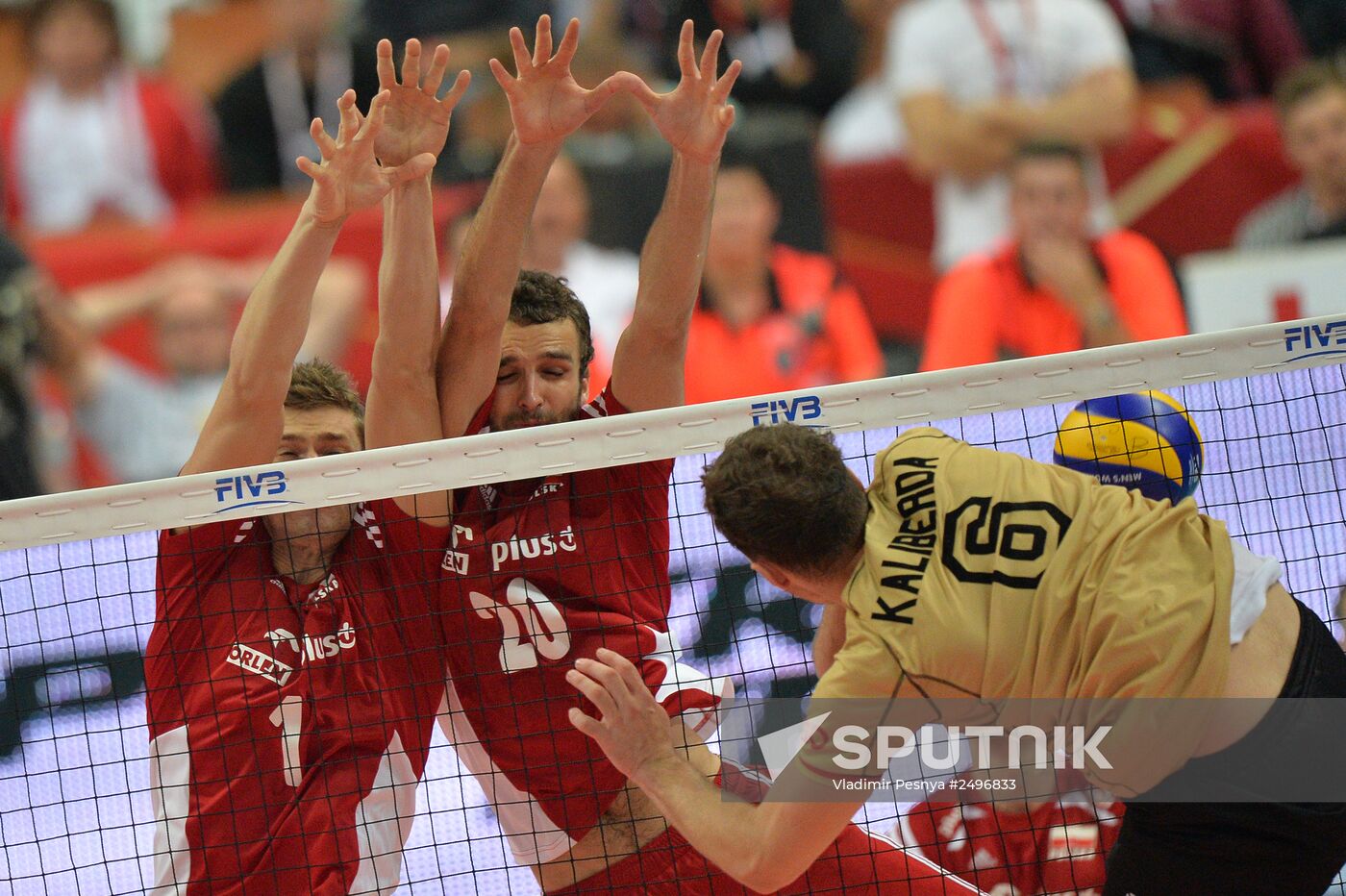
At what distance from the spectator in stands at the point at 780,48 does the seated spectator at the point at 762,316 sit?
1.58 meters

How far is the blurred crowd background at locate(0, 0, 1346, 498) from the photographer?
9844mm

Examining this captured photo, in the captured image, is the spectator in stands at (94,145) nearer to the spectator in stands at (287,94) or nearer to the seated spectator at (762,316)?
the spectator in stands at (287,94)

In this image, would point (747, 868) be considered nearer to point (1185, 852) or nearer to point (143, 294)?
point (1185, 852)

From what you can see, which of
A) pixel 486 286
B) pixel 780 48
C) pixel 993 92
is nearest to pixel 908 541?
pixel 486 286

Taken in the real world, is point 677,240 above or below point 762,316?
below

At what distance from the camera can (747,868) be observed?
3.88m

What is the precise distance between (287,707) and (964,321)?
6.10m

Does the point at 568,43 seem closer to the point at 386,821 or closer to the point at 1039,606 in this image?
the point at 1039,606

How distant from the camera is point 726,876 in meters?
4.61

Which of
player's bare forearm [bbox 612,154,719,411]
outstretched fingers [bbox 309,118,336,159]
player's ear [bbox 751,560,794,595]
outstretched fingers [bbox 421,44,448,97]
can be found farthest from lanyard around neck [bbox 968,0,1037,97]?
player's ear [bbox 751,560,794,595]

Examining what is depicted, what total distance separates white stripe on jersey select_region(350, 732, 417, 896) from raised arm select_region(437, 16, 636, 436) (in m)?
0.98

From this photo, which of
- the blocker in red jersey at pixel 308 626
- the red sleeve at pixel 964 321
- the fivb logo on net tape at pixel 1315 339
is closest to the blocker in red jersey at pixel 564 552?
the blocker in red jersey at pixel 308 626

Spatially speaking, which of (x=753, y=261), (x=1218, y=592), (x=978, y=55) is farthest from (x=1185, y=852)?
(x=978, y=55)

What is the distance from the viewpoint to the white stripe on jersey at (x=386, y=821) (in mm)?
4520
